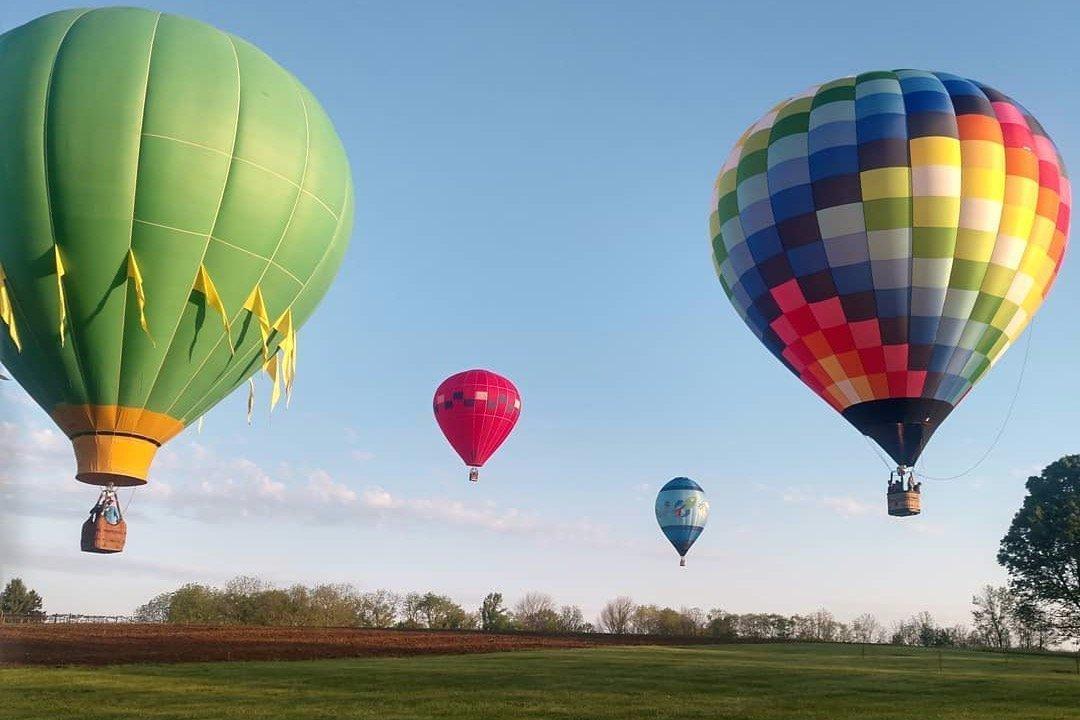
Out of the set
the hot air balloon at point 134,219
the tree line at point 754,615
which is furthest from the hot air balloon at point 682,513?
the hot air balloon at point 134,219

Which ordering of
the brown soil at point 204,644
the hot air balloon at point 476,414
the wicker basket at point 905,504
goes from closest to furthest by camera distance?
the wicker basket at point 905,504
the brown soil at point 204,644
the hot air balloon at point 476,414

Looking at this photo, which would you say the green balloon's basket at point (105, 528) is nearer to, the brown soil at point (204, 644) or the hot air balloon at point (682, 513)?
the brown soil at point (204, 644)

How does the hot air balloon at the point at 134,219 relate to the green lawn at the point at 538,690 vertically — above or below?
above

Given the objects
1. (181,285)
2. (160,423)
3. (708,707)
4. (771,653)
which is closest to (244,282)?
(181,285)

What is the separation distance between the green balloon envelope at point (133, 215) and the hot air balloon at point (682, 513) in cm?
5159

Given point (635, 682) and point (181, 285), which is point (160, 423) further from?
point (635, 682)

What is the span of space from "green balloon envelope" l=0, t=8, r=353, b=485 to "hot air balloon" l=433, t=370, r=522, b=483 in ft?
104

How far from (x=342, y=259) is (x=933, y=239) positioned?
18439 mm

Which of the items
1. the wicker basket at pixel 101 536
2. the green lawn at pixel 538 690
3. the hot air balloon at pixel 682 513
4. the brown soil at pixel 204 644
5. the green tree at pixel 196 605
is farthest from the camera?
the green tree at pixel 196 605

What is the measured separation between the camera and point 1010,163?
30.2 meters

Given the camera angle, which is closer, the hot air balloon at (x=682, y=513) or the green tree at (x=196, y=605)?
the hot air balloon at (x=682, y=513)

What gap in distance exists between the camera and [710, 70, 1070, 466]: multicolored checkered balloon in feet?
96.4

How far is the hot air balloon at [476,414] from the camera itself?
5491cm

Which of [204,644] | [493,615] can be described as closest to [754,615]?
[493,615]
